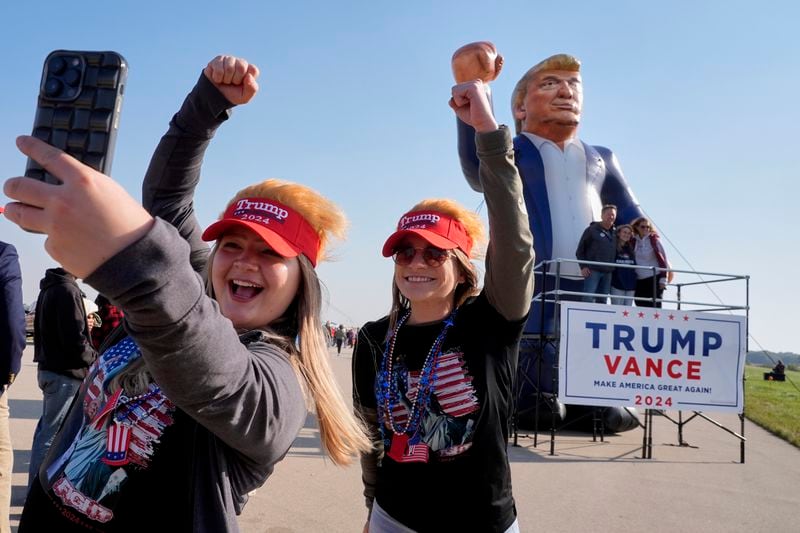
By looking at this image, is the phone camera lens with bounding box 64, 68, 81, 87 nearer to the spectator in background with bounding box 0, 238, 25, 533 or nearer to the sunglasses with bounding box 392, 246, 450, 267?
the sunglasses with bounding box 392, 246, 450, 267

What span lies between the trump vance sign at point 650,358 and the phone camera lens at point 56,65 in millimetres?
4730

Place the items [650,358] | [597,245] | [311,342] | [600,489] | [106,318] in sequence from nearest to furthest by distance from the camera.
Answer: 1. [311,342]
2. [600,489]
3. [106,318]
4. [650,358]
5. [597,245]

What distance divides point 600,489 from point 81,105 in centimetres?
434

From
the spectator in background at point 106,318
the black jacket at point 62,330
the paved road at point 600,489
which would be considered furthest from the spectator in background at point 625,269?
the black jacket at point 62,330

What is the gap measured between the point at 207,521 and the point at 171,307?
0.52 metres

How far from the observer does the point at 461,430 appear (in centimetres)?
192

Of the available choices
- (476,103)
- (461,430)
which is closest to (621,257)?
(461,430)

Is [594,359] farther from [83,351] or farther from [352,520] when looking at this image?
[83,351]

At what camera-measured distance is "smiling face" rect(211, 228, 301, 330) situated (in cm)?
139

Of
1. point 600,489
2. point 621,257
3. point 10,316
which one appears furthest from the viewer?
point 621,257

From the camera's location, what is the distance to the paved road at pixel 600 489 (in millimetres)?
3621

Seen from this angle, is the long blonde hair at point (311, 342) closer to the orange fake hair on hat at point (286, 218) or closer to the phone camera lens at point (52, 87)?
the orange fake hair on hat at point (286, 218)

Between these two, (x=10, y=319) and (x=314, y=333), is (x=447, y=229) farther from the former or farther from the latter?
(x=10, y=319)

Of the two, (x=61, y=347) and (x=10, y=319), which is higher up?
(x=10, y=319)
